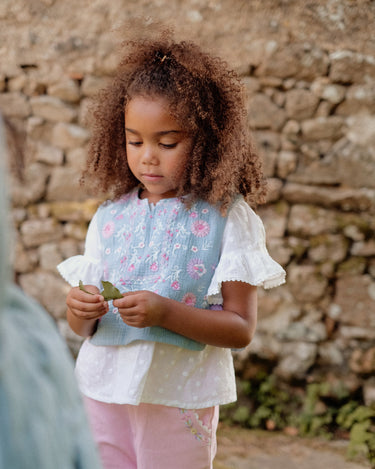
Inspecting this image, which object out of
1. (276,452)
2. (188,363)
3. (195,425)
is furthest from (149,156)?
(276,452)

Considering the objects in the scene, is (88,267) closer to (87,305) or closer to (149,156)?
(87,305)

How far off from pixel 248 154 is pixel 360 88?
1808mm

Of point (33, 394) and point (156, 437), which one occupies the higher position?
point (33, 394)

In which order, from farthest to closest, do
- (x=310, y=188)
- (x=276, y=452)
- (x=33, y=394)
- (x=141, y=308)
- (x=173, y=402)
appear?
1. (x=310, y=188)
2. (x=276, y=452)
3. (x=173, y=402)
4. (x=141, y=308)
5. (x=33, y=394)

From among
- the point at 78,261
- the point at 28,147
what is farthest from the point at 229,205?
the point at 28,147

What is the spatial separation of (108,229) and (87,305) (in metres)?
0.33

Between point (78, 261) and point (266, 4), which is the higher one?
point (266, 4)

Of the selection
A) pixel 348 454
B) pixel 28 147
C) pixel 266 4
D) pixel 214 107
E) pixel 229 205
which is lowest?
pixel 348 454

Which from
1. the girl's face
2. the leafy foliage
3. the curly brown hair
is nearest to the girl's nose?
the girl's face

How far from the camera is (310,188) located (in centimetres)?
317

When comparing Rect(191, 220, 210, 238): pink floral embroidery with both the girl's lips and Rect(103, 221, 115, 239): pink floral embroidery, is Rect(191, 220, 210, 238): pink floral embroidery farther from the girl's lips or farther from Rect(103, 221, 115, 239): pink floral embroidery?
Rect(103, 221, 115, 239): pink floral embroidery

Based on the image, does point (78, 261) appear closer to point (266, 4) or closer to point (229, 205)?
point (229, 205)

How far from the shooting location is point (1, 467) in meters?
0.48

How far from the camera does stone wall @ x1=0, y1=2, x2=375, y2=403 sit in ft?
10.3
